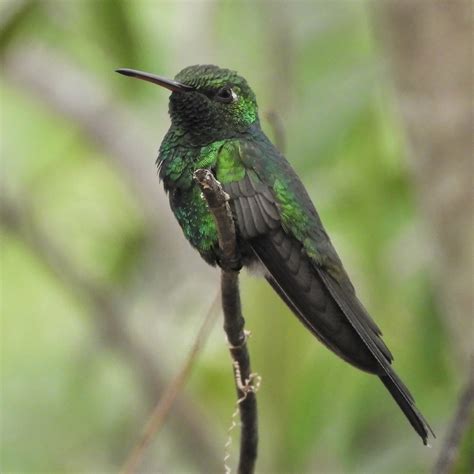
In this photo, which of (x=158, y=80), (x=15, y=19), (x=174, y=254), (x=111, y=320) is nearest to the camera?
(x=158, y=80)

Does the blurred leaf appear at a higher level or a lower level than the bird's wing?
higher

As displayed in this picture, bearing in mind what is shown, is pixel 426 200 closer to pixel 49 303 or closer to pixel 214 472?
pixel 214 472

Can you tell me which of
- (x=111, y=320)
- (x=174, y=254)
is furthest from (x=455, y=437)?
(x=174, y=254)

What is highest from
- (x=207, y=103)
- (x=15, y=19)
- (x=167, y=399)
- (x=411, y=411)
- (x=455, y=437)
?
(x=15, y=19)

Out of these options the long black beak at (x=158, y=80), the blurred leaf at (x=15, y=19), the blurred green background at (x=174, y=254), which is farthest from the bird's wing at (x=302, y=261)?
the blurred leaf at (x=15, y=19)

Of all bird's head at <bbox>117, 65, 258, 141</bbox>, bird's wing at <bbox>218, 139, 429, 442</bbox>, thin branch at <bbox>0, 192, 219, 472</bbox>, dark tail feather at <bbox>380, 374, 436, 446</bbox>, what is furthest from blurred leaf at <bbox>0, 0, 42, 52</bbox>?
dark tail feather at <bbox>380, 374, 436, 446</bbox>

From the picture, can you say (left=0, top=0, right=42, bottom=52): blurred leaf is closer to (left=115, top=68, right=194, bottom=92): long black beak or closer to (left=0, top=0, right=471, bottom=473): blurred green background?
(left=0, top=0, right=471, bottom=473): blurred green background

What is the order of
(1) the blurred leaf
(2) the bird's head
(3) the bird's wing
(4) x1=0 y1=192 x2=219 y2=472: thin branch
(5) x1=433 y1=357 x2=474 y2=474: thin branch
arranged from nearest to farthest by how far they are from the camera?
(5) x1=433 y1=357 x2=474 y2=474: thin branch < (3) the bird's wing < (2) the bird's head < (1) the blurred leaf < (4) x1=0 y1=192 x2=219 y2=472: thin branch

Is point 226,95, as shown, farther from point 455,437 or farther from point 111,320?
point 111,320

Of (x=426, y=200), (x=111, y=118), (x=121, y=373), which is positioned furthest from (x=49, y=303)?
(x=426, y=200)
